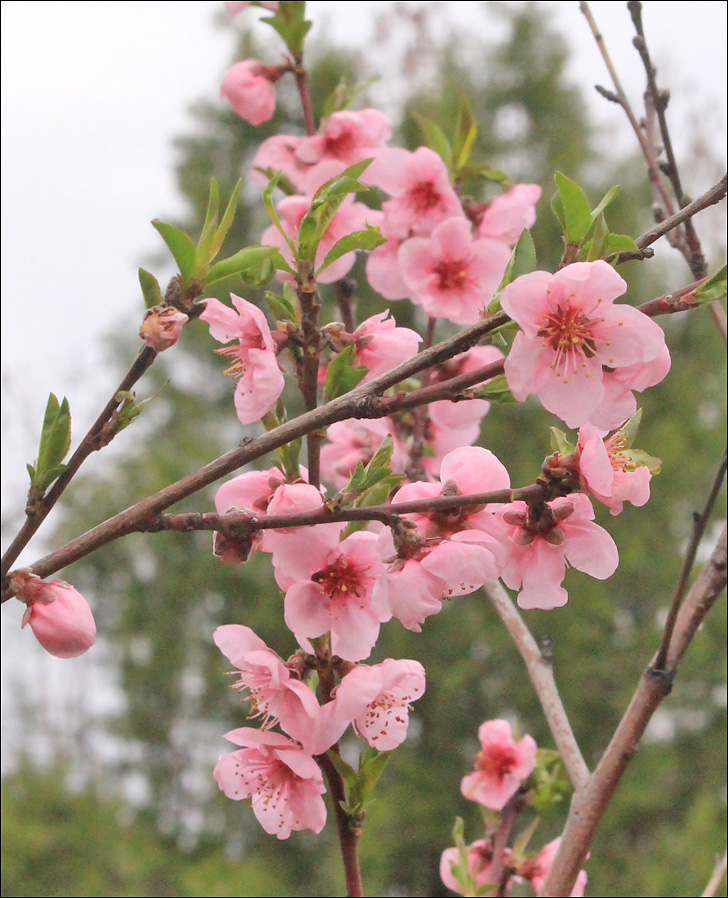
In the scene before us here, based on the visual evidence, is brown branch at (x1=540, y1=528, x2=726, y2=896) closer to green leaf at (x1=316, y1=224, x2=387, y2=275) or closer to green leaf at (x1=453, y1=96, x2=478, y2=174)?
green leaf at (x1=316, y1=224, x2=387, y2=275)

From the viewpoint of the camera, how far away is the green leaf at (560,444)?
53 centimetres

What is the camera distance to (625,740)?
0.76 m

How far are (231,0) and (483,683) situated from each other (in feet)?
16.3

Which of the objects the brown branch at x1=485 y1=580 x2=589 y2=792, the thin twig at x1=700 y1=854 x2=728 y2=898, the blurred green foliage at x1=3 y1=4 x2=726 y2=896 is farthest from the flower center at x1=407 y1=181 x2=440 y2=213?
the blurred green foliage at x1=3 y1=4 x2=726 y2=896

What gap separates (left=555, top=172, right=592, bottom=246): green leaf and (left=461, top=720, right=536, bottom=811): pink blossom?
79cm

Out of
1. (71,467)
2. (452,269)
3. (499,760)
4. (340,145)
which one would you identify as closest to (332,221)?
(452,269)

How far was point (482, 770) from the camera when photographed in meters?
1.17

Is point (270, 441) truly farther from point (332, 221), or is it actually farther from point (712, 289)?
point (332, 221)

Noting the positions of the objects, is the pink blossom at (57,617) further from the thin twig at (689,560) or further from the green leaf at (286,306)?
the thin twig at (689,560)

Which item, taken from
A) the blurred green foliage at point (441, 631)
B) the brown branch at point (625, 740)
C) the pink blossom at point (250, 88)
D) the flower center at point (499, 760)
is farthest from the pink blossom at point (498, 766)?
the blurred green foliage at point (441, 631)

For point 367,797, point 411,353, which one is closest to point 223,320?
point 411,353

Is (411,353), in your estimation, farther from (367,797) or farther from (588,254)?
(367,797)

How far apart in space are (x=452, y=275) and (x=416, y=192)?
5.2 inches

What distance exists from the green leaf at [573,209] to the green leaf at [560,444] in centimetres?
12
